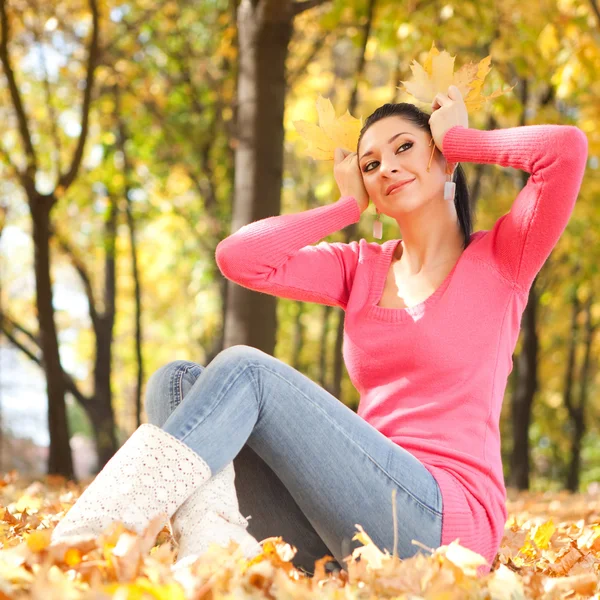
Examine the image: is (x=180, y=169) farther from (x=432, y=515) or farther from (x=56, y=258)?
(x=432, y=515)

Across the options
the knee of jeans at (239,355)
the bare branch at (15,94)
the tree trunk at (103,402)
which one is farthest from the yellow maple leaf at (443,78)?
the tree trunk at (103,402)

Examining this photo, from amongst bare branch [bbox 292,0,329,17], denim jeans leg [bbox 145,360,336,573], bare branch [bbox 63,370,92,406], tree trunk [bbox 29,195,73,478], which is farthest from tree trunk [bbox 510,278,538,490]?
denim jeans leg [bbox 145,360,336,573]

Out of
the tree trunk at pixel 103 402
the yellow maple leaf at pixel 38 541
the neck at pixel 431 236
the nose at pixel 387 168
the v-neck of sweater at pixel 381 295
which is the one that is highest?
the nose at pixel 387 168

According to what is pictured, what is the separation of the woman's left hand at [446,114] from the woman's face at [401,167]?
0.06 m

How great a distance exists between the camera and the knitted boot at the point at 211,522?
2086 mm

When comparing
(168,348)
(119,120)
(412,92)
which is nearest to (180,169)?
(119,120)

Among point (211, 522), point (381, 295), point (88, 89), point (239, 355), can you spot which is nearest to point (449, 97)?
point (381, 295)

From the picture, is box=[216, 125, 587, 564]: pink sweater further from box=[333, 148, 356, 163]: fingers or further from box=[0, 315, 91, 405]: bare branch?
box=[0, 315, 91, 405]: bare branch

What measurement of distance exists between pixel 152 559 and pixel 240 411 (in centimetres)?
50

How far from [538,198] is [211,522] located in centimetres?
145

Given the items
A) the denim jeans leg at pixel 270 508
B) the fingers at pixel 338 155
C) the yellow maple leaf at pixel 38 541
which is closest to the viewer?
the yellow maple leaf at pixel 38 541

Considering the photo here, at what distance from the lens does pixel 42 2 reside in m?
7.83

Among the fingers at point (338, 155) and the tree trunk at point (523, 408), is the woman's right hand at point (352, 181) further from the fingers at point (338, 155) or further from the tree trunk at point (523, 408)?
the tree trunk at point (523, 408)

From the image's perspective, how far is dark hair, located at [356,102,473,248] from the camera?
293 cm
